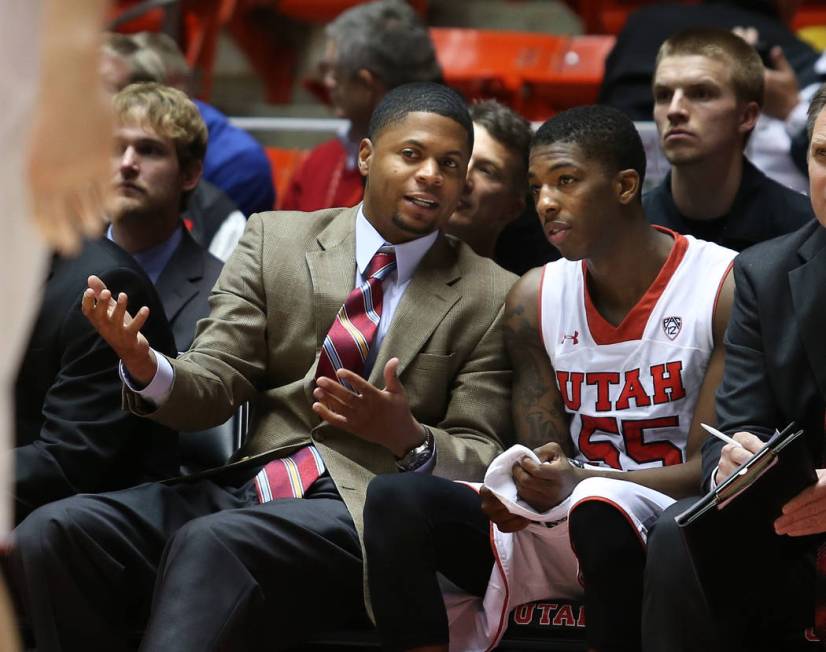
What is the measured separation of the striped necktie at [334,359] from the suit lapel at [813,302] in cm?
89

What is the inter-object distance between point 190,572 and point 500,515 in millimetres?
577

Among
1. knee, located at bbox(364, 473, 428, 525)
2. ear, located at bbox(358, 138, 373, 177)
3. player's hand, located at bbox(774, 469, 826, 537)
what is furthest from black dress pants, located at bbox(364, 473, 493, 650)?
ear, located at bbox(358, 138, 373, 177)

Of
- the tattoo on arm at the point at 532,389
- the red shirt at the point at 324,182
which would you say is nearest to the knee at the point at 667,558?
the tattoo on arm at the point at 532,389

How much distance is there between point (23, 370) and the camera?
112 inches

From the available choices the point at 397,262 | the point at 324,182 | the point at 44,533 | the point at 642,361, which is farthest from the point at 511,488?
the point at 324,182

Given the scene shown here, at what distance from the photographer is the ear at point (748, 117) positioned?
11.1ft

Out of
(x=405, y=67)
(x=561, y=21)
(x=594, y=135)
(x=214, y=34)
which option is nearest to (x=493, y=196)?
(x=594, y=135)

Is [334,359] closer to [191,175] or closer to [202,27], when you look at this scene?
[191,175]

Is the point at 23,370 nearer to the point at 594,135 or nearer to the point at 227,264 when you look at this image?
the point at 227,264

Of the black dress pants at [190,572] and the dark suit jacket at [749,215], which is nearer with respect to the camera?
the black dress pants at [190,572]

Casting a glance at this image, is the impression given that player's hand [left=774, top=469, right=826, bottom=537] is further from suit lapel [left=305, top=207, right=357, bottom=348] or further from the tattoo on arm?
suit lapel [left=305, top=207, right=357, bottom=348]

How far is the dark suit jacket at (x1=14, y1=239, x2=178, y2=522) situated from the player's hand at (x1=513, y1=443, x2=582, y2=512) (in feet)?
2.89

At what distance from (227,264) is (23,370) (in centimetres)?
50

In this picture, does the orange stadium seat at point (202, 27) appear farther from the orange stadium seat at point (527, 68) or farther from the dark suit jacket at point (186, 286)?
the dark suit jacket at point (186, 286)
